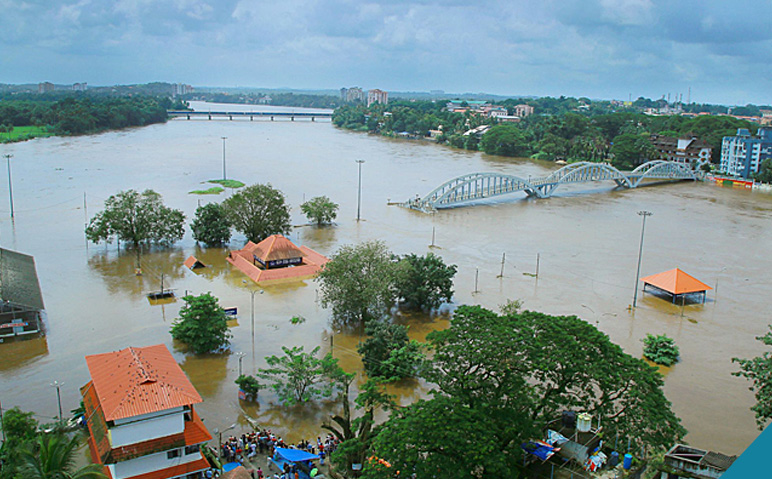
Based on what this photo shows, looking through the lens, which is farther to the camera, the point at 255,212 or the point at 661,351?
the point at 255,212

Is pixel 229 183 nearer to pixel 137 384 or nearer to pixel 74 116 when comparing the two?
pixel 137 384

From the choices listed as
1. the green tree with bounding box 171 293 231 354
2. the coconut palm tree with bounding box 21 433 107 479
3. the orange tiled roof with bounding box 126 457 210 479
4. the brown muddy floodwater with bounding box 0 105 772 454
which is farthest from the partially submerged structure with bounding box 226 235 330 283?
the coconut palm tree with bounding box 21 433 107 479

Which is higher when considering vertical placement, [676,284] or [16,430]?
[676,284]

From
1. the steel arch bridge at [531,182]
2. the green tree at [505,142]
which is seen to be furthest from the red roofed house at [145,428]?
the green tree at [505,142]

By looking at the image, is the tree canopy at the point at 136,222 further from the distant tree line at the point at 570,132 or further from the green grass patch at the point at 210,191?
the distant tree line at the point at 570,132

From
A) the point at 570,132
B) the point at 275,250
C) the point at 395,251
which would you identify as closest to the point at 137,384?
the point at 275,250

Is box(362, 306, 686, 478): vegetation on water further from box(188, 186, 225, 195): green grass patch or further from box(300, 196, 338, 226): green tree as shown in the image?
box(188, 186, 225, 195): green grass patch
